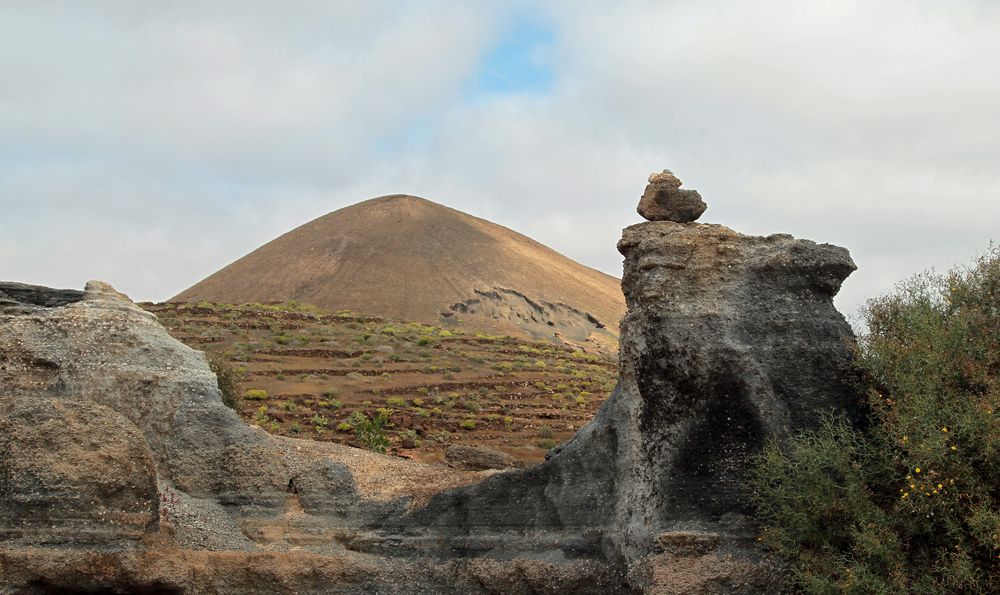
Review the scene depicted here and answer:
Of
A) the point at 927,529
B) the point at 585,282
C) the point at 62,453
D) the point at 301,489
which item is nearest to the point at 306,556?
the point at 301,489

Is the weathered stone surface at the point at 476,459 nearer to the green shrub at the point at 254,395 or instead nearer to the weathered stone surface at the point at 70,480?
the weathered stone surface at the point at 70,480

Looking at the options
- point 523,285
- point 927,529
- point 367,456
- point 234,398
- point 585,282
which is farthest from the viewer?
point 585,282

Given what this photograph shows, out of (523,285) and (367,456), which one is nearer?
(367,456)

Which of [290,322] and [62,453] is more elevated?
[290,322]

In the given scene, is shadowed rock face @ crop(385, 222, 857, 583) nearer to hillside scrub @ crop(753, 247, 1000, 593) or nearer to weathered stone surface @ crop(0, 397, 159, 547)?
hillside scrub @ crop(753, 247, 1000, 593)

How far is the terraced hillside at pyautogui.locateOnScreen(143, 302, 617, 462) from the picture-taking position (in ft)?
135

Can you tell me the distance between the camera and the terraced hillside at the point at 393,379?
41.3 meters

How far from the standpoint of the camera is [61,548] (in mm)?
12094

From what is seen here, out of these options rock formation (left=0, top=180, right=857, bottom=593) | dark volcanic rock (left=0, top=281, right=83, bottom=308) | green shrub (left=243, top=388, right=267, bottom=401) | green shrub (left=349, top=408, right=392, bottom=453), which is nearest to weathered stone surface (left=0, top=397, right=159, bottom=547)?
rock formation (left=0, top=180, right=857, bottom=593)

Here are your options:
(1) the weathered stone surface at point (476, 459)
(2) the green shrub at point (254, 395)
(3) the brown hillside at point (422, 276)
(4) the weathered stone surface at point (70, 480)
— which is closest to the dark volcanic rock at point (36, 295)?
(4) the weathered stone surface at point (70, 480)

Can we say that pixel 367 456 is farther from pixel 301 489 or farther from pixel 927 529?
pixel 927 529

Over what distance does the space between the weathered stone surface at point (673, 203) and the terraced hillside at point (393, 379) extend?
16380mm

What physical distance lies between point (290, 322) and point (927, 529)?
5730 centimetres

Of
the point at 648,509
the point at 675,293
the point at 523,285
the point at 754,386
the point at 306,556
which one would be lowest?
the point at 306,556
